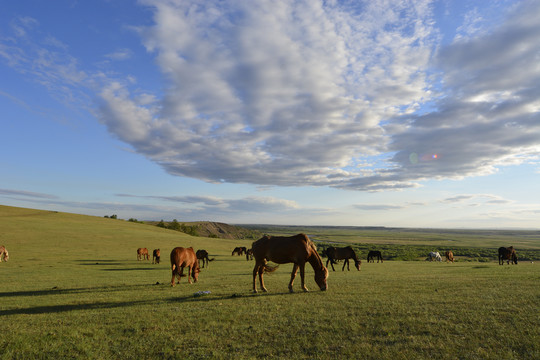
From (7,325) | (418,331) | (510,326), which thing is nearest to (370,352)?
(418,331)

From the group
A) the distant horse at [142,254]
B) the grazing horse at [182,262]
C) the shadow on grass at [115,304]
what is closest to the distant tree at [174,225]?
the distant horse at [142,254]

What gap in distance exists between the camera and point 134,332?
773 cm

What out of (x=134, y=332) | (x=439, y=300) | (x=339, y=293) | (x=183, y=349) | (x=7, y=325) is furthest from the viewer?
(x=339, y=293)

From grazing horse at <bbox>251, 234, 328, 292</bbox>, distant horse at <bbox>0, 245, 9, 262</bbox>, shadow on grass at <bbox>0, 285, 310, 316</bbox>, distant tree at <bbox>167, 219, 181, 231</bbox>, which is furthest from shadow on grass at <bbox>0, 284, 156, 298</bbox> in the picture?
distant tree at <bbox>167, 219, 181, 231</bbox>

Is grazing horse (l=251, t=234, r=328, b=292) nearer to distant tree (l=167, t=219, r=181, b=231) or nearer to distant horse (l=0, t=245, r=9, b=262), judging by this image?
distant horse (l=0, t=245, r=9, b=262)

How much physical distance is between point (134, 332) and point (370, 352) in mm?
5868

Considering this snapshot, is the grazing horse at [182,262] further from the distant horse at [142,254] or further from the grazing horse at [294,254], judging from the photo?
the distant horse at [142,254]

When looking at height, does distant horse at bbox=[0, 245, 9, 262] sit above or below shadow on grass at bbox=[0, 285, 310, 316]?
below

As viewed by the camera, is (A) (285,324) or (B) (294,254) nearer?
(A) (285,324)

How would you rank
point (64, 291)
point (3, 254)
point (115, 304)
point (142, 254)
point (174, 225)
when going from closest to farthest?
1. point (115, 304)
2. point (64, 291)
3. point (3, 254)
4. point (142, 254)
5. point (174, 225)

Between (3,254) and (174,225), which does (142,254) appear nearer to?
(3,254)

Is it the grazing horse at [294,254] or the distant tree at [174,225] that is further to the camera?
the distant tree at [174,225]

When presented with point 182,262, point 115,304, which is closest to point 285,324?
point 115,304

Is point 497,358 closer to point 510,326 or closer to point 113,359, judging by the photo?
point 510,326
